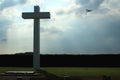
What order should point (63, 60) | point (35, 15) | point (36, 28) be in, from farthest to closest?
1. point (63, 60)
2. point (36, 28)
3. point (35, 15)

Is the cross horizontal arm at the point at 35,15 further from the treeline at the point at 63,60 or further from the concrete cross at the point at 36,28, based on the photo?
the treeline at the point at 63,60

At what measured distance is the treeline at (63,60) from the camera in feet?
184

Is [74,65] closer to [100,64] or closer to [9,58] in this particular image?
[100,64]

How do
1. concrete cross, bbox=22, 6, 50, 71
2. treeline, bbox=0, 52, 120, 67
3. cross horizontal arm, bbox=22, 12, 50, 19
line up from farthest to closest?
treeline, bbox=0, 52, 120, 67 → concrete cross, bbox=22, 6, 50, 71 → cross horizontal arm, bbox=22, 12, 50, 19

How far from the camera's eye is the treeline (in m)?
56.2

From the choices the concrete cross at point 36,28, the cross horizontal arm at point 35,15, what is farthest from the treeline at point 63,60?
the cross horizontal arm at point 35,15

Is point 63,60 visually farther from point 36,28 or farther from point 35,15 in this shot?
point 35,15

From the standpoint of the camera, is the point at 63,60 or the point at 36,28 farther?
the point at 63,60

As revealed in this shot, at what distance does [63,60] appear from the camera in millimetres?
57094

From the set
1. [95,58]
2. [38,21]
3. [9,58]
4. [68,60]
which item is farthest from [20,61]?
[38,21]

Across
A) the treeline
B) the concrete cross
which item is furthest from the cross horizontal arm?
the treeline

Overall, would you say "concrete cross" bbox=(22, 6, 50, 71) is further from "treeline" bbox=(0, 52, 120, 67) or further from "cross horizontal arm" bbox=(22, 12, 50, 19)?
"treeline" bbox=(0, 52, 120, 67)

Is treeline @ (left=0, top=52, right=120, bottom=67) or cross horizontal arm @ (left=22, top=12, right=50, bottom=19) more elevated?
cross horizontal arm @ (left=22, top=12, right=50, bottom=19)

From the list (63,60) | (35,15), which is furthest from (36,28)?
(63,60)
